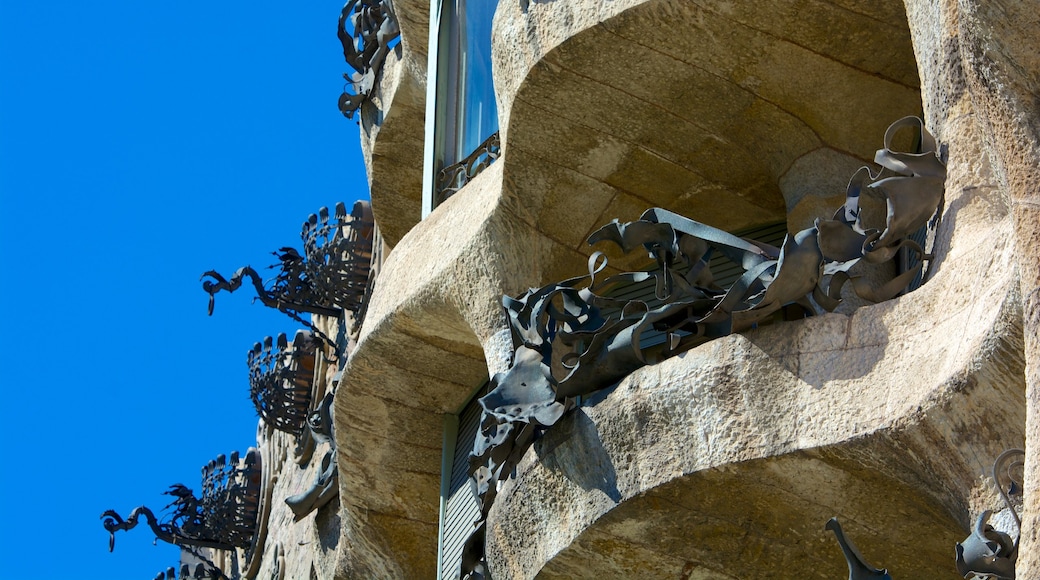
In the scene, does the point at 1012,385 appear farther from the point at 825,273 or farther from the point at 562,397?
the point at 562,397

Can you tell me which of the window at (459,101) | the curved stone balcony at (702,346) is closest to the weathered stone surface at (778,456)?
the curved stone balcony at (702,346)

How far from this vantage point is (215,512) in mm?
14883

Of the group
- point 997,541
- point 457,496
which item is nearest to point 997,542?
point 997,541

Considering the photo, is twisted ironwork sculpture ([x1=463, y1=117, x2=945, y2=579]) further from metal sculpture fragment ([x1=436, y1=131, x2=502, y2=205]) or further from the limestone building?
metal sculpture fragment ([x1=436, y1=131, x2=502, y2=205])

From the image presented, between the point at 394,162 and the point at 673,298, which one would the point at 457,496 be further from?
the point at 673,298

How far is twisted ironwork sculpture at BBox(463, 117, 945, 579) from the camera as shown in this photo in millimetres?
6391

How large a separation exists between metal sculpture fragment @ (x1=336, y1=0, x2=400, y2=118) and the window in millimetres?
1604

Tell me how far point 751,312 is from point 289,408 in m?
7.46

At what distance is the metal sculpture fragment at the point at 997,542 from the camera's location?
5465 mm

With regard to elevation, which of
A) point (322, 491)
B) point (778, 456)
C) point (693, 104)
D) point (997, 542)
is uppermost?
point (693, 104)

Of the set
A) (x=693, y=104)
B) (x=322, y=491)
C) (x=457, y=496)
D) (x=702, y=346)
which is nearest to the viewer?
(x=702, y=346)

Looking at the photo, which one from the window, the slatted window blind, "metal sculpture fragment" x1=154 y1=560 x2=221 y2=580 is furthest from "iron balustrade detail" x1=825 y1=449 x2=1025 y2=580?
"metal sculpture fragment" x1=154 y1=560 x2=221 y2=580

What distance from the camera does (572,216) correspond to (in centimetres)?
868

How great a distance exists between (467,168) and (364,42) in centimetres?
280
